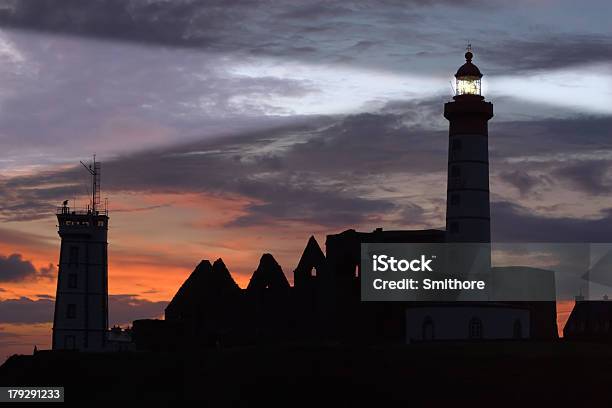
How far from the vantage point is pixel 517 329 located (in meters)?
72.4

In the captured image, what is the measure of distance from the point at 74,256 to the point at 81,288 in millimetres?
2196

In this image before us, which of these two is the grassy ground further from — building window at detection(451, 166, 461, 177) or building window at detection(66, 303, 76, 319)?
building window at detection(66, 303, 76, 319)

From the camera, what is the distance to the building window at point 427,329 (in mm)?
70875

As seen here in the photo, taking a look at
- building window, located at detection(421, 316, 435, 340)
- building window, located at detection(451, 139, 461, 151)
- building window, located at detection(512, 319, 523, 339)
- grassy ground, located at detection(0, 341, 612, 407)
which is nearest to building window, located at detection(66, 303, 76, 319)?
grassy ground, located at detection(0, 341, 612, 407)

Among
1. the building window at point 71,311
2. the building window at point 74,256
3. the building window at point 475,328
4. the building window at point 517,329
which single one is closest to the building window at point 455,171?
the building window at point 475,328

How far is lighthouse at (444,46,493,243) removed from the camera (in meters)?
71.5

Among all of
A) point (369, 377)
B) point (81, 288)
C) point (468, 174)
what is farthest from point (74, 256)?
point (369, 377)

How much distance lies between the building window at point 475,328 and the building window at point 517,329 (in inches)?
86.8

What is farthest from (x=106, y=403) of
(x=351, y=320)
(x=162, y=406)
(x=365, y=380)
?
(x=351, y=320)

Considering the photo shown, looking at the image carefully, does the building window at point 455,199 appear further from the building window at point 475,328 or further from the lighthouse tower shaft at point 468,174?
the building window at point 475,328

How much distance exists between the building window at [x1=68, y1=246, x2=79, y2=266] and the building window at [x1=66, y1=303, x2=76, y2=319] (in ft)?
8.91

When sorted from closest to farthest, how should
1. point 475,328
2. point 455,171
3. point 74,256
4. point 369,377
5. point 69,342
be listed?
point 369,377 → point 475,328 → point 455,171 → point 69,342 → point 74,256

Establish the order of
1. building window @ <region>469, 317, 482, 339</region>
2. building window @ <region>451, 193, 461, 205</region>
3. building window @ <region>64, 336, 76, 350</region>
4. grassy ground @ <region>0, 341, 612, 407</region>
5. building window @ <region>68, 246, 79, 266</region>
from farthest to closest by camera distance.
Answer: building window @ <region>68, 246, 79, 266</region> → building window @ <region>64, 336, 76, 350</region> → building window @ <region>451, 193, 461, 205</region> → building window @ <region>469, 317, 482, 339</region> → grassy ground @ <region>0, 341, 612, 407</region>

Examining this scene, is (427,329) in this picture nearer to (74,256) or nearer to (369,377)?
(369,377)
